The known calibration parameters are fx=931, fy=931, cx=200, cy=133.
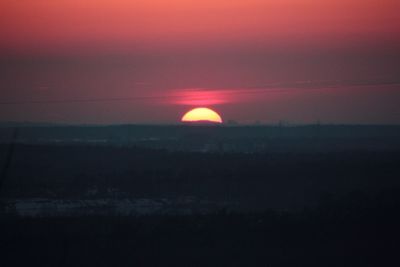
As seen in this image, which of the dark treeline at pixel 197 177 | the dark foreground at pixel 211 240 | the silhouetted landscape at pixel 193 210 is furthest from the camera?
the dark treeline at pixel 197 177

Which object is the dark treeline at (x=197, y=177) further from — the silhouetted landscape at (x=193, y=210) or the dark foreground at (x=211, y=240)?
the dark foreground at (x=211, y=240)

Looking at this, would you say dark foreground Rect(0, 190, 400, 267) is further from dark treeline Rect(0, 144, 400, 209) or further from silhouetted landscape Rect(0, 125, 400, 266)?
dark treeline Rect(0, 144, 400, 209)

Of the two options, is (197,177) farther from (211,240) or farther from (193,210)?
(211,240)

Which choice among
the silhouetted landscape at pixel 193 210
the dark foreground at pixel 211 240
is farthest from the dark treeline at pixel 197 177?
the dark foreground at pixel 211 240

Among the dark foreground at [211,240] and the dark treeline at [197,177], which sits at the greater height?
the dark treeline at [197,177]

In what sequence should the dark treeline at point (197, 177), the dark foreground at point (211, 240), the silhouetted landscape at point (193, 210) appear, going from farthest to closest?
the dark treeline at point (197, 177)
the silhouetted landscape at point (193, 210)
the dark foreground at point (211, 240)

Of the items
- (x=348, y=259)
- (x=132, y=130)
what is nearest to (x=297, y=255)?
(x=348, y=259)

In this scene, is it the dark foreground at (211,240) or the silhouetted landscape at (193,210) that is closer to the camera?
the dark foreground at (211,240)

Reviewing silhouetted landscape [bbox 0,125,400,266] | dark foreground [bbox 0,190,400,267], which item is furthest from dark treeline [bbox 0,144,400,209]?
dark foreground [bbox 0,190,400,267]
